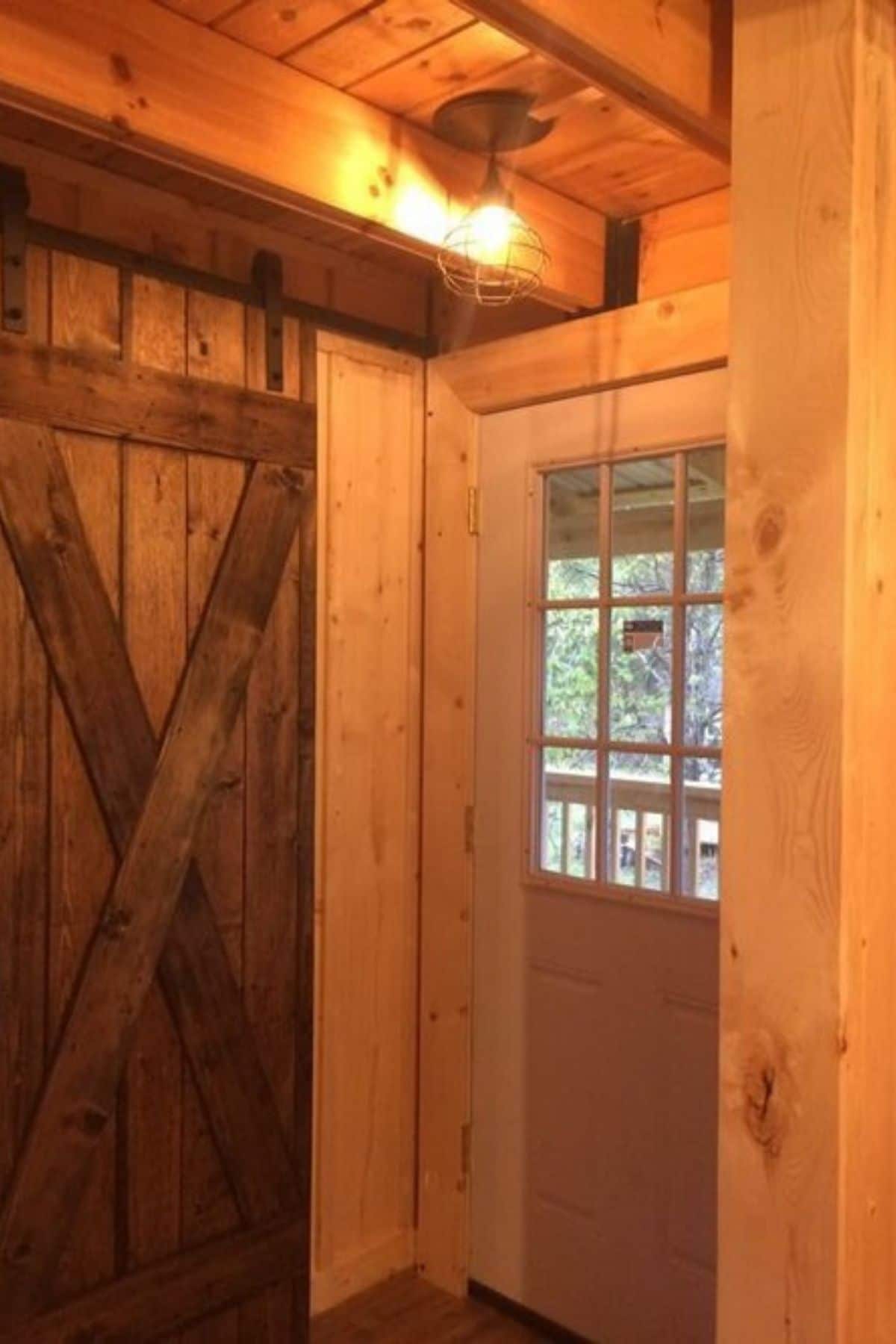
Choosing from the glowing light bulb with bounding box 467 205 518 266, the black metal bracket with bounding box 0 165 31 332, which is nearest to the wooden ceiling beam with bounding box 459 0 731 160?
the glowing light bulb with bounding box 467 205 518 266

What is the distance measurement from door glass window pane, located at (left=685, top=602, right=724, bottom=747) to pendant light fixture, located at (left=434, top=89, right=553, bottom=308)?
0.77m

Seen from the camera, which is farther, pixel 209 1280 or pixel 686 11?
pixel 209 1280

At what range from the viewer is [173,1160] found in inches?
94.9

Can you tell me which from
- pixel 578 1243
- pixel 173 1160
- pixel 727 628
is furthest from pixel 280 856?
pixel 727 628

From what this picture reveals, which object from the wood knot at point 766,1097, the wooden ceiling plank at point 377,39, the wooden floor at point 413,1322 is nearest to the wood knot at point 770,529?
the wood knot at point 766,1097

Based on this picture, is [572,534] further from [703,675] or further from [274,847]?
[274,847]

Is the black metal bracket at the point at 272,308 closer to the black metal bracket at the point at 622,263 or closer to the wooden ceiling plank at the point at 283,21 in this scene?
the wooden ceiling plank at the point at 283,21

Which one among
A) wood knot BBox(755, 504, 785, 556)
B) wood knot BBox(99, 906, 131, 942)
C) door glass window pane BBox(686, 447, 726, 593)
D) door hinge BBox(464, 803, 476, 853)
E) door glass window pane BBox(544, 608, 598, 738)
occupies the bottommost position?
wood knot BBox(99, 906, 131, 942)

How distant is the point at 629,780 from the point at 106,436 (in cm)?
127

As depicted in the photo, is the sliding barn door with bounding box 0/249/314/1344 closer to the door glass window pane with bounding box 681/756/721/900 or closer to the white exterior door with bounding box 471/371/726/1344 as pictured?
the white exterior door with bounding box 471/371/726/1344

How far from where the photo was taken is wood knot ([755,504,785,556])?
1291 mm

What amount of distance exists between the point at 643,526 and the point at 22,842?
1.40 m

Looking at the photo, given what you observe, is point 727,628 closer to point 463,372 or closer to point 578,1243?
point 463,372

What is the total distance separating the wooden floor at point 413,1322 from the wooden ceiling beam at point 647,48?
8.08 feet
